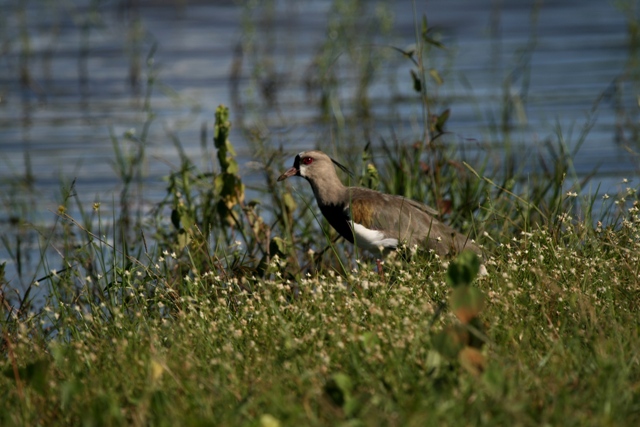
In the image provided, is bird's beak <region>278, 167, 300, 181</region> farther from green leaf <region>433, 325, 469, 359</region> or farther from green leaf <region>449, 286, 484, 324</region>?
green leaf <region>433, 325, 469, 359</region>

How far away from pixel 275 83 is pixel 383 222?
757 cm

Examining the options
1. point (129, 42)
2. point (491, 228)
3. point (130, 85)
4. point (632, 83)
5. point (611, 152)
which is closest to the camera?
point (491, 228)

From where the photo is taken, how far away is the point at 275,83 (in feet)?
46.0

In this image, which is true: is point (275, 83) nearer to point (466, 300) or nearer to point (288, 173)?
point (288, 173)

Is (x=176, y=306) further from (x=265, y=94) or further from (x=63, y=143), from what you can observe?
(x=265, y=94)

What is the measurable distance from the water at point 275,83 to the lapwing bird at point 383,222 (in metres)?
2.51

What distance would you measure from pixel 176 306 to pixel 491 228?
255 centimetres

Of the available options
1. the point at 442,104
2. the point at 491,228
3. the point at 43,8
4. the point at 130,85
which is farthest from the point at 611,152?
the point at 43,8

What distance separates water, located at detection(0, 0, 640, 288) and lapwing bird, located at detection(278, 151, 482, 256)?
8.25ft

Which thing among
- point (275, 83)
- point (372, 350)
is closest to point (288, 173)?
point (372, 350)

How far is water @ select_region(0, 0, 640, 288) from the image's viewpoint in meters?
11.1

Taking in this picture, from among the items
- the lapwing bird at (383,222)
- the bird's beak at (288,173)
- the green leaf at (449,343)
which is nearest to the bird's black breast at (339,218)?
the lapwing bird at (383,222)

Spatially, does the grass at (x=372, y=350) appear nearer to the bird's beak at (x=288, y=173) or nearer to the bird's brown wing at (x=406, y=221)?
the bird's brown wing at (x=406, y=221)

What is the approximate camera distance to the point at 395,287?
5297mm
